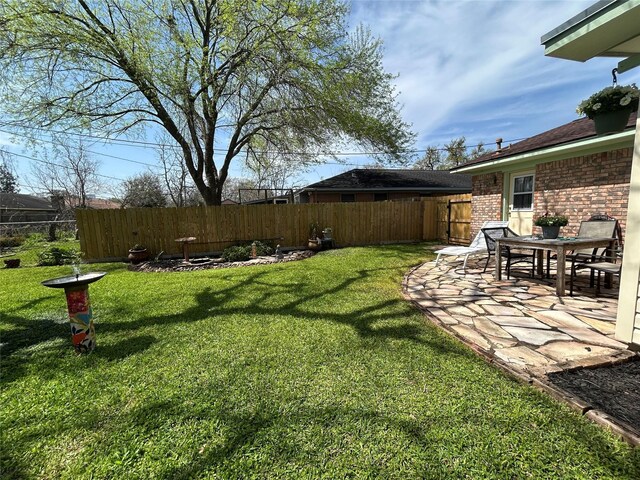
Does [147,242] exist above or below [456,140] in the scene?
below

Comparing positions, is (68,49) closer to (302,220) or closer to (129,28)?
(129,28)

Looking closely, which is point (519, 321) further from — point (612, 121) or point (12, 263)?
point (12, 263)

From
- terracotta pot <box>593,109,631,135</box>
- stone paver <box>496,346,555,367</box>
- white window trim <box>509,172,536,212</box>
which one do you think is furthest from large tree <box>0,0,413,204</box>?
stone paver <box>496,346,555,367</box>

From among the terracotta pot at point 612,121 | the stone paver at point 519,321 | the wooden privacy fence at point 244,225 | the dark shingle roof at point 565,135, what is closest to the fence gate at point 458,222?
the wooden privacy fence at point 244,225

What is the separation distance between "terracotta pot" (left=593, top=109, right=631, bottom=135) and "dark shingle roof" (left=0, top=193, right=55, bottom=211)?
28718mm

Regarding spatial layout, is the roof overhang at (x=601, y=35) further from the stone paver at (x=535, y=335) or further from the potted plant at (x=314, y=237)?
the potted plant at (x=314, y=237)

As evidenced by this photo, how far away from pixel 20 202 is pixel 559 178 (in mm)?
33948

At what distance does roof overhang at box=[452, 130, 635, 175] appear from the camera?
5207mm

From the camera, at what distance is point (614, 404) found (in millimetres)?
1842

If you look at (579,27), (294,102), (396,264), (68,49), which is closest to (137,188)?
(68,49)

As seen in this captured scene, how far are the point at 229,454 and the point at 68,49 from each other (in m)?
10.5

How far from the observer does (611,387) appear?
6.63 feet

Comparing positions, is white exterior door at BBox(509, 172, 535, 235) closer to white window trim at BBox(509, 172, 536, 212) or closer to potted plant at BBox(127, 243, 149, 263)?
white window trim at BBox(509, 172, 536, 212)

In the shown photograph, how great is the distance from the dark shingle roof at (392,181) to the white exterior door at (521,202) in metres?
7.93
